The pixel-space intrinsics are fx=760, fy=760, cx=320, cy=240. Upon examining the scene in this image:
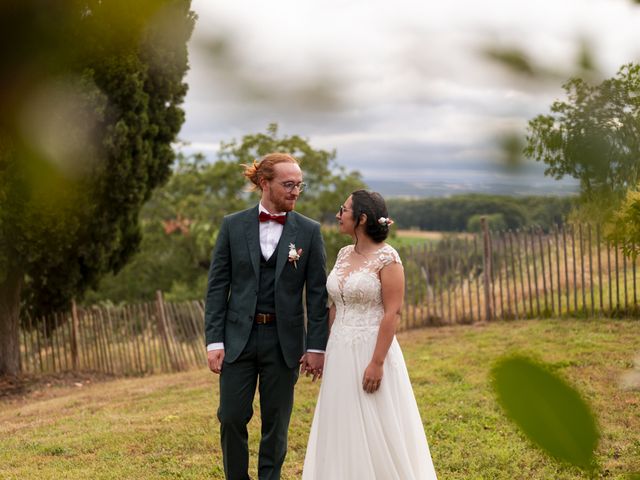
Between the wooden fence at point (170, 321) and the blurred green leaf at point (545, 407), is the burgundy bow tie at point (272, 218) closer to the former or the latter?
the blurred green leaf at point (545, 407)

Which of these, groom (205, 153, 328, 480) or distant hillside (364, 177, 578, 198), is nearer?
distant hillside (364, 177, 578, 198)

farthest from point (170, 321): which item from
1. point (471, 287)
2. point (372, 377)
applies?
point (372, 377)

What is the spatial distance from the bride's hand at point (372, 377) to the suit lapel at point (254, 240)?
2.23 feet

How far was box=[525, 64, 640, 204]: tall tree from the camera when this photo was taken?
1.20 ft

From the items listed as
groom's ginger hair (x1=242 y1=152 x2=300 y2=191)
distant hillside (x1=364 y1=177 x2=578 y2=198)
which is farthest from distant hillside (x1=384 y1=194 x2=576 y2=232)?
groom's ginger hair (x1=242 y1=152 x2=300 y2=191)

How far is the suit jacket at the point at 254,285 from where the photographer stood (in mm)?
3598

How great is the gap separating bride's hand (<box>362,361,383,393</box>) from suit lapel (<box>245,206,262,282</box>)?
0.68 meters

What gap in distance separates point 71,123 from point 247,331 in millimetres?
3103

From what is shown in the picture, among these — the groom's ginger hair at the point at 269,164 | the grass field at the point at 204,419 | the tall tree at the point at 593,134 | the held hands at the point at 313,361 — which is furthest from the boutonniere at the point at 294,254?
the tall tree at the point at 593,134

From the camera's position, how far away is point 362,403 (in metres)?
3.68

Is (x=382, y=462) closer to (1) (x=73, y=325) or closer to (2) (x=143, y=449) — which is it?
(2) (x=143, y=449)

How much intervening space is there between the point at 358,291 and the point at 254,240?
562mm

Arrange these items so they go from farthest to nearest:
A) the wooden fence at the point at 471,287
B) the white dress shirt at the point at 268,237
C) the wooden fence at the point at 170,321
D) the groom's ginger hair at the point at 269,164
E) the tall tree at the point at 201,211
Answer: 1. the tall tree at the point at 201,211
2. the wooden fence at the point at 170,321
3. the wooden fence at the point at 471,287
4. the white dress shirt at the point at 268,237
5. the groom's ginger hair at the point at 269,164

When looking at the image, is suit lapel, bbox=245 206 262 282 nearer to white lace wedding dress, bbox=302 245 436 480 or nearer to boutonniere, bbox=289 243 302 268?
boutonniere, bbox=289 243 302 268
